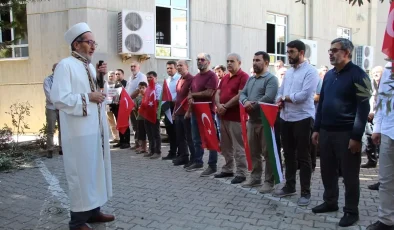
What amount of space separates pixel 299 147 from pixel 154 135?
425 centimetres

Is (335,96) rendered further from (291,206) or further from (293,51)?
(291,206)

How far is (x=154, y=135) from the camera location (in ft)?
28.8

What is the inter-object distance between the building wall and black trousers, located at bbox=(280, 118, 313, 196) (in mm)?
7988

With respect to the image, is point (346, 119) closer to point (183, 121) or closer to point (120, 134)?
point (183, 121)

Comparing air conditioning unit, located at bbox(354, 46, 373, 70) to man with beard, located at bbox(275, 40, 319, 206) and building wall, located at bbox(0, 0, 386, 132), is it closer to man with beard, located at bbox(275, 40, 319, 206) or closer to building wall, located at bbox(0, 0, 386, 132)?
building wall, located at bbox(0, 0, 386, 132)

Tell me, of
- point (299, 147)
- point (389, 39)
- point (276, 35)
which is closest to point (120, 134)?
point (299, 147)

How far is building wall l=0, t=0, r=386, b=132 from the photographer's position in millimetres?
12102

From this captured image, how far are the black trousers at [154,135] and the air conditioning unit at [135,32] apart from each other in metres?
4.20

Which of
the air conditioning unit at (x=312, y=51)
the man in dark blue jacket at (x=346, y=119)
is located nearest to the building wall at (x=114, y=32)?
the air conditioning unit at (x=312, y=51)

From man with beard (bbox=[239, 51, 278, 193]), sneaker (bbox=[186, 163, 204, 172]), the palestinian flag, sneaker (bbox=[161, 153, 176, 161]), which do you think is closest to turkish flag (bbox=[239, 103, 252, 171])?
man with beard (bbox=[239, 51, 278, 193])

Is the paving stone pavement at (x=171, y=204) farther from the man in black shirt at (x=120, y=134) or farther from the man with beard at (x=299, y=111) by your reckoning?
the man in black shirt at (x=120, y=134)

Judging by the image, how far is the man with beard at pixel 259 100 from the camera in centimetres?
570

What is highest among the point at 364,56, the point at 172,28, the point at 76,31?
the point at 172,28

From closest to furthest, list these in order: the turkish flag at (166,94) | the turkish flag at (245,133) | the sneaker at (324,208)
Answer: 1. the sneaker at (324,208)
2. the turkish flag at (245,133)
3. the turkish flag at (166,94)
